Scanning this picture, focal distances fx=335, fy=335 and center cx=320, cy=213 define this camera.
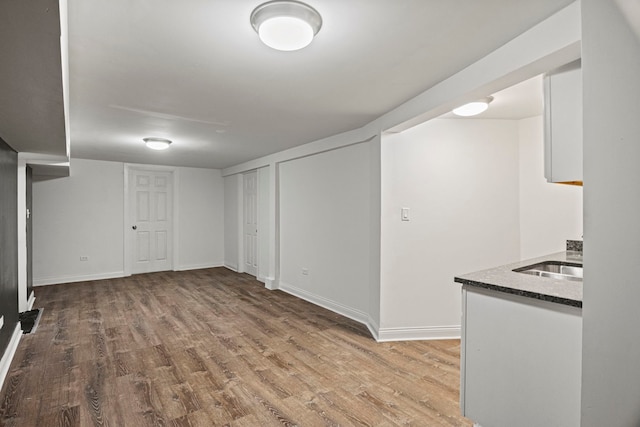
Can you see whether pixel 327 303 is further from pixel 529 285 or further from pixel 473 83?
pixel 473 83

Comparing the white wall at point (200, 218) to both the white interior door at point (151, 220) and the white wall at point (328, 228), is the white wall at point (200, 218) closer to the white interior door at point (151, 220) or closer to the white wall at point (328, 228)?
the white interior door at point (151, 220)

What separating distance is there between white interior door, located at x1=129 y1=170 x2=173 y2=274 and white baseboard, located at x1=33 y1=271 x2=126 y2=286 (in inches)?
14.8

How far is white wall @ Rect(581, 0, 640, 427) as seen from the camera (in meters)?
1.00

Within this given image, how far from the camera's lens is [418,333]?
3395mm

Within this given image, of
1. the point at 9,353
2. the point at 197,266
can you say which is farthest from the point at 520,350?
the point at 197,266

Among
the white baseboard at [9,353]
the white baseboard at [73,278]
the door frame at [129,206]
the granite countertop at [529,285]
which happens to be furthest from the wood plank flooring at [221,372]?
the door frame at [129,206]

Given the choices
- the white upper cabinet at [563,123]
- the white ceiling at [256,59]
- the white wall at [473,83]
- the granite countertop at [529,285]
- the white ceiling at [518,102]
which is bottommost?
the granite countertop at [529,285]

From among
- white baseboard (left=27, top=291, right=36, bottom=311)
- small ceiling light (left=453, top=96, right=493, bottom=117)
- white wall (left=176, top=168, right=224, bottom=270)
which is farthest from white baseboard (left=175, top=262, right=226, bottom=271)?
small ceiling light (left=453, top=96, right=493, bottom=117)

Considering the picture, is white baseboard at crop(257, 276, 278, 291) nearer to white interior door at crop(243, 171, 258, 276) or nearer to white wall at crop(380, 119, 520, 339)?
white interior door at crop(243, 171, 258, 276)

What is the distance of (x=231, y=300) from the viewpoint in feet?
15.8

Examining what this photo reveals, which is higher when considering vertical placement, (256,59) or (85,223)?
(256,59)

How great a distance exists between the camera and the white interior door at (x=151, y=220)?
666 centimetres

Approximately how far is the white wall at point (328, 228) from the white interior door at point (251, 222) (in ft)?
3.71

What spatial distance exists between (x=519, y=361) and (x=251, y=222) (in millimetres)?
5486
